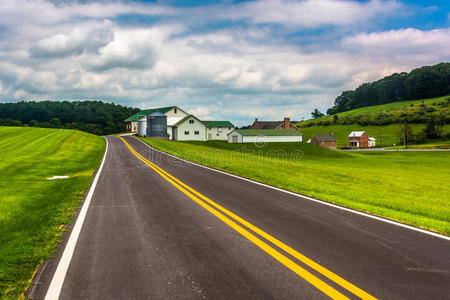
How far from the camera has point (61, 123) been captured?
433 ft

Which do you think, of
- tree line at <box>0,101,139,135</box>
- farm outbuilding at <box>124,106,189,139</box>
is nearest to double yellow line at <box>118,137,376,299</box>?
farm outbuilding at <box>124,106,189,139</box>

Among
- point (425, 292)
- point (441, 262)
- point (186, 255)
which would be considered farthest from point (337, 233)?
point (186, 255)

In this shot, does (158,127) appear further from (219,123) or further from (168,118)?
(219,123)

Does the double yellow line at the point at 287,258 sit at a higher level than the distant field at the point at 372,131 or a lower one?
lower

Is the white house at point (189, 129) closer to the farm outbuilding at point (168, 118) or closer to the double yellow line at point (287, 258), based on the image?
the farm outbuilding at point (168, 118)

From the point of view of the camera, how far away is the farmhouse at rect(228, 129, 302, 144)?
82125 mm

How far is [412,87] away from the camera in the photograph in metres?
165

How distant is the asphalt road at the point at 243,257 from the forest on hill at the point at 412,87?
188 m

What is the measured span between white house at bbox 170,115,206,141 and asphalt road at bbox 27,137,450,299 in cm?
6571

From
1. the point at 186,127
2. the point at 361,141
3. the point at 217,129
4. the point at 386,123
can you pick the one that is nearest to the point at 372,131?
the point at 386,123

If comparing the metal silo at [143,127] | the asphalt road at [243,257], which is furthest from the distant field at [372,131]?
the asphalt road at [243,257]

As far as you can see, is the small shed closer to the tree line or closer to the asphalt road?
the tree line

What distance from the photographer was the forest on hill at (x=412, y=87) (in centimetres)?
15688

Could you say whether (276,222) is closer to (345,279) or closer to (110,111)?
(345,279)
